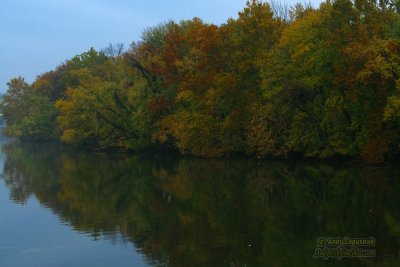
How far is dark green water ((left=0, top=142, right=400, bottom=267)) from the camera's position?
17.9 meters

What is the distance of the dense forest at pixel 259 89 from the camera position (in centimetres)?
4100

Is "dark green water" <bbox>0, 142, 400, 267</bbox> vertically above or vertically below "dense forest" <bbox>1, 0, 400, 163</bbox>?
below

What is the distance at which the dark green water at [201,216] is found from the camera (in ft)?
58.7

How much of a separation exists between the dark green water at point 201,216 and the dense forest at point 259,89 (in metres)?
5.29

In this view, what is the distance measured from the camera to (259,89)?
171 feet

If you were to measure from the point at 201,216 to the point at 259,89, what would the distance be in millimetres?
29777

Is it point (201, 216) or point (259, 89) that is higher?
point (259, 89)

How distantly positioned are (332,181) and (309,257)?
57.4ft

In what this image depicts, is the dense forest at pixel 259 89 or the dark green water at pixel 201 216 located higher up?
the dense forest at pixel 259 89

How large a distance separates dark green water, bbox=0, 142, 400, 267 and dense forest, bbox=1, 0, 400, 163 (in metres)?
5.29

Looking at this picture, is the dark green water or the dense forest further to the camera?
the dense forest

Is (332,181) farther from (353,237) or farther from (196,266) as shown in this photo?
(196,266)

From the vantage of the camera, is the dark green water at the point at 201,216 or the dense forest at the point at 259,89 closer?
the dark green water at the point at 201,216

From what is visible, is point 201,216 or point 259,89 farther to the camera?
point 259,89
